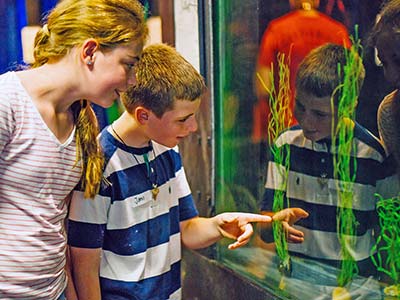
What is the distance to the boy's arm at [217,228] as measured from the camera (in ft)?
5.60

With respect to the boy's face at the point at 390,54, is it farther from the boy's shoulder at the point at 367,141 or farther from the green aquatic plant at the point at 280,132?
the green aquatic plant at the point at 280,132

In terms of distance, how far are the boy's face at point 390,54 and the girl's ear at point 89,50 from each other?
862 millimetres

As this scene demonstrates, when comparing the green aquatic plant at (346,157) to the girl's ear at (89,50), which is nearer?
the girl's ear at (89,50)

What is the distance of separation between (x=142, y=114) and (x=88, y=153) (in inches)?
10.2

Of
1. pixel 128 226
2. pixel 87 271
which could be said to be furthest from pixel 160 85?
pixel 87 271

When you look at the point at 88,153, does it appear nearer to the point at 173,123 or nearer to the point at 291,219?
the point at 173,123

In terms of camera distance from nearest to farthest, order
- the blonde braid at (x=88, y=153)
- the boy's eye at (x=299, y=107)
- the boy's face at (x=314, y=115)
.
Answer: the blonde braid at (x=88, y=153), the boy's face at (x=314, y=115), the boy's eye at (x=299, y=107)

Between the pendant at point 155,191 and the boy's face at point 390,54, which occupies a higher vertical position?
the boy's face at point 390,54

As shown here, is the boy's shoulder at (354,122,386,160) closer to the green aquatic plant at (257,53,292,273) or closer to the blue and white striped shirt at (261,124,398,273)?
the blue and white striped shirt at (261,124,398,273)

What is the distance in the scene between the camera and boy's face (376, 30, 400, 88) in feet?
5.19

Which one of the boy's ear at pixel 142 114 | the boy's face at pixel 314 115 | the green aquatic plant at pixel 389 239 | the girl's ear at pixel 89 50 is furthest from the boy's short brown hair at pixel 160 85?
the green aquatic plant at pixel 389 239

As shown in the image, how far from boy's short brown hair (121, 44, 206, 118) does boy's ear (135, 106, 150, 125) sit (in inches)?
0.6

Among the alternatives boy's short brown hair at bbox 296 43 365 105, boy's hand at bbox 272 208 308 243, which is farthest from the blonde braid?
boy's hand at bbox 272 208 308 243

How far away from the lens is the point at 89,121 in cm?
148
